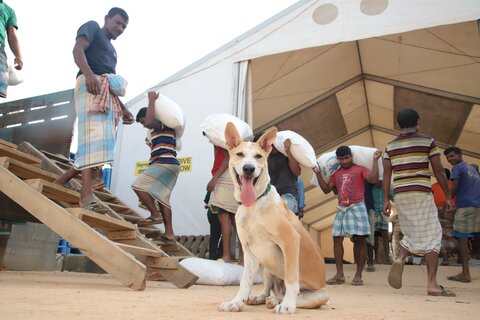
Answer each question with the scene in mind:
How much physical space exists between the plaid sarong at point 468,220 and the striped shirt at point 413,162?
1658 mm

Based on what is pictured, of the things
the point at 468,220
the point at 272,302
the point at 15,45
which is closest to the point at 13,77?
the point at 15,45

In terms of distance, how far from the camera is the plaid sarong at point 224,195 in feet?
13.5

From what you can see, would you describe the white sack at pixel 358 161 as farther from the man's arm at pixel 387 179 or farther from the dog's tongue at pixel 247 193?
the dog's tongue at pixel 247 193

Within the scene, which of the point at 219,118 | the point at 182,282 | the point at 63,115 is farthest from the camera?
the point at 63,115

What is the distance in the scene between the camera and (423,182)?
3.41 metres

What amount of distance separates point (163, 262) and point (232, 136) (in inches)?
52.9

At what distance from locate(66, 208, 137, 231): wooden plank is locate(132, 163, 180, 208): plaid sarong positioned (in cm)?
88

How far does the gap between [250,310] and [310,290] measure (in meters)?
0.38

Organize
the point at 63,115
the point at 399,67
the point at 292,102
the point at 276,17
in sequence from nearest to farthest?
the point at 63,115
the point at 276,17
the point at 399,67
the point at 292,102

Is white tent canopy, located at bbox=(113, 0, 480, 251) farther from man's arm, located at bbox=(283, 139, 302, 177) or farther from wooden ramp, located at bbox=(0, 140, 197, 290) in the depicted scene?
wooden ramp, located at bbox=(0, 140, 197, 290)

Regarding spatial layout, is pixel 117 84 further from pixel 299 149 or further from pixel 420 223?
pixel 420 223

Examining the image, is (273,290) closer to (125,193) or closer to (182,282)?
(182,282)

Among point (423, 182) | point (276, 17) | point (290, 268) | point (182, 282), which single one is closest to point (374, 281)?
point (423, 182)

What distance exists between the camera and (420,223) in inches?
132
